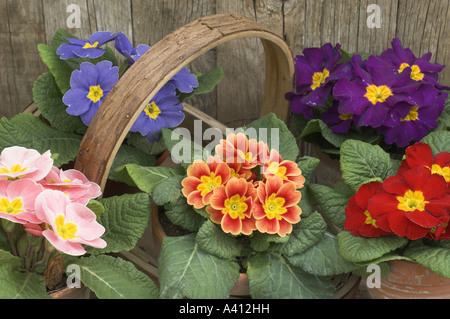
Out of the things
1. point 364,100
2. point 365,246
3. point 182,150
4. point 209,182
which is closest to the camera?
point 365,246

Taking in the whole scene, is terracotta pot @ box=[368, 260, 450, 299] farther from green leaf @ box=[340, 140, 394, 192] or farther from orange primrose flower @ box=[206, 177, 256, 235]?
orange primrose flower @ box=[206, 177, 256, 235]

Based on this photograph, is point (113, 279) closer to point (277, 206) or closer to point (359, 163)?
point (277, 206)

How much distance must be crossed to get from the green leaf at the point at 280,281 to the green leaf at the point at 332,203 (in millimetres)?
137

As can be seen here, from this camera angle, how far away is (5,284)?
108 centimetres

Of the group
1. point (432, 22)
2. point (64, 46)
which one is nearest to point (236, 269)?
point (64, 46)

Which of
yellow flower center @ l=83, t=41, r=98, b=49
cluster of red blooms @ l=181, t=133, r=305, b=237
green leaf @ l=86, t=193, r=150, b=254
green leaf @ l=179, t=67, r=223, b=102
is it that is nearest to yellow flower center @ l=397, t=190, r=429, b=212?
cluster of red blooms @ l=181, t=133, r=305, b=237

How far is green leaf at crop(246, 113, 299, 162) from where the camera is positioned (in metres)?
1.40

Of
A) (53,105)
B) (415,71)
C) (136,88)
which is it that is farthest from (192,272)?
(415,71)

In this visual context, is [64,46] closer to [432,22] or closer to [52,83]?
[52,83]

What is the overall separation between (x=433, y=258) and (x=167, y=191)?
56 centimetres

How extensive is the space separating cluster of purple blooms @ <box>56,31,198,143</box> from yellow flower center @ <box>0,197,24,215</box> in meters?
0.39

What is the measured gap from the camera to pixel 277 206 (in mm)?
1237

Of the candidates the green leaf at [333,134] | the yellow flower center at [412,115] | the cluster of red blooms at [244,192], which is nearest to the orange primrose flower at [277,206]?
the cluster of red blooms at [244,192]

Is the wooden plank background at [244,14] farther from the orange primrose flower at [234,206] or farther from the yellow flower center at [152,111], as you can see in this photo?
the orange primrose flower at [234,206]
